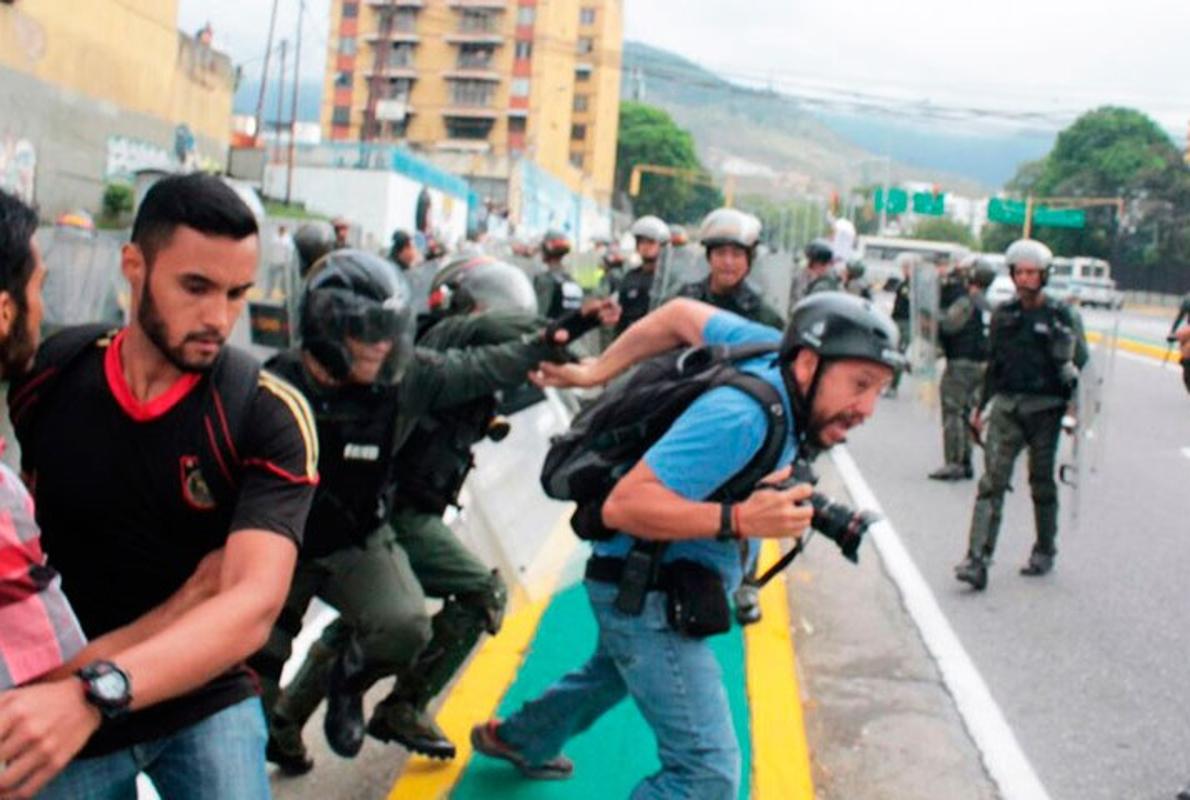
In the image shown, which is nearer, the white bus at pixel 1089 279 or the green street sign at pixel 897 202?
the white bus at pixel 1089 279

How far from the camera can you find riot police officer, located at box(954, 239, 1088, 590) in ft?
27.4

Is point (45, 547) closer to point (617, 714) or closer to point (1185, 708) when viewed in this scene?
point (617, 714)

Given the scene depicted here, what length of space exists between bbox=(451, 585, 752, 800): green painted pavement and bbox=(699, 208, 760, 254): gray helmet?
6.33 ft

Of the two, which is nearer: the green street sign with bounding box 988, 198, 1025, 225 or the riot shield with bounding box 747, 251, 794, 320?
the riot shield with bounding box 747, 251, 794, 320

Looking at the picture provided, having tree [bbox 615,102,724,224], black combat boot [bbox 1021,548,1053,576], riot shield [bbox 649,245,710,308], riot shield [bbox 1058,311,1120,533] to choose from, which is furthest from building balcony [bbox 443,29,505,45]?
black combat boot [bbox 1021,548,1053,576]

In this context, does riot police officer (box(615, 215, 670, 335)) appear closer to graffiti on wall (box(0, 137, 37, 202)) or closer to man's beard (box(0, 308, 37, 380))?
man's beard (box(0, 308, 37, 380))

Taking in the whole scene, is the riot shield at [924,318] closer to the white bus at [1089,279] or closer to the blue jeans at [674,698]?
the blue jeans at [674,698]

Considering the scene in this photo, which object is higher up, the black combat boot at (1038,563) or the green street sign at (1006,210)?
the green street sign at (1006,210)

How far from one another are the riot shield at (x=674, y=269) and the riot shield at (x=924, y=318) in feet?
17.1

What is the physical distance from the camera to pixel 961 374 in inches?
521

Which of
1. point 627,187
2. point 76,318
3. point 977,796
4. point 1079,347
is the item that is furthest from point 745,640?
point 627,187

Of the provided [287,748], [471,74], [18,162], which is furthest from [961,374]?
[471,74]

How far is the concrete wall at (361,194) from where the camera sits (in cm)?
4591

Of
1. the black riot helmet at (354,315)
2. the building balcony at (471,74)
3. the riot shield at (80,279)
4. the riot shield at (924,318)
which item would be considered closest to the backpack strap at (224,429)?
the black riot helmet at (354,315)
